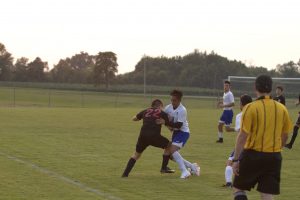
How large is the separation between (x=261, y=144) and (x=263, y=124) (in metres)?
0.23

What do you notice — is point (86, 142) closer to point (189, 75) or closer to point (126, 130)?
point (126, 130)

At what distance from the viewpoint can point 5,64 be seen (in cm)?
10638

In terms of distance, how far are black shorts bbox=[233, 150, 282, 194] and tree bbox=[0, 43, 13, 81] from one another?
99141 mm

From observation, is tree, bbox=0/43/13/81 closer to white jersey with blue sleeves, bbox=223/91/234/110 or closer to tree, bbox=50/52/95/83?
tree, bbox=50/52/95/83

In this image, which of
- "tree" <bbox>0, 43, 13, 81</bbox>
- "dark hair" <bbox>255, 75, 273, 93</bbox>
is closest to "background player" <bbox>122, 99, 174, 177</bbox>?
"dark hair" <bbox>255, 75, 273, 93</bbox>

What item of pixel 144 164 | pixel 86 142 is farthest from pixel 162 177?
pixel 86 142

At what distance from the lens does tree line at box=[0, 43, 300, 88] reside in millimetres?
89500

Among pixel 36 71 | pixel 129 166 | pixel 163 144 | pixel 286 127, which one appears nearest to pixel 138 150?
pixel 129 166

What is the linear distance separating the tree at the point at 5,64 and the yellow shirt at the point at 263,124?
99198 mm

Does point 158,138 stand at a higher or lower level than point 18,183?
higher

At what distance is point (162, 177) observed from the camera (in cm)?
1260

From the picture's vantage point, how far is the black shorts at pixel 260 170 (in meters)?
7.32

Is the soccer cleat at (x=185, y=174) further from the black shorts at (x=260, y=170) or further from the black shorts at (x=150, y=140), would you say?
the black shorts at (x=260, y=170)

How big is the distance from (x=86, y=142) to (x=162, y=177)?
7702 millimetres
